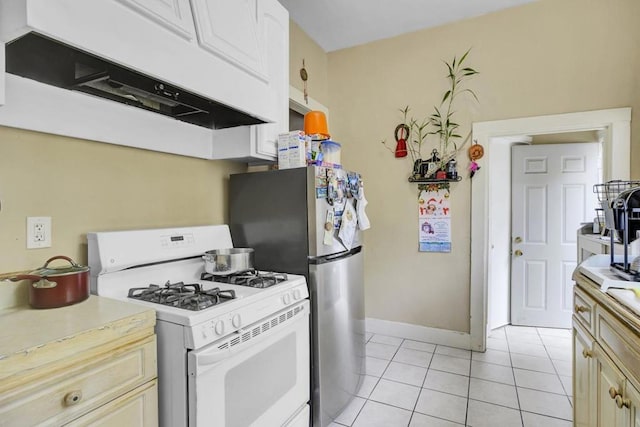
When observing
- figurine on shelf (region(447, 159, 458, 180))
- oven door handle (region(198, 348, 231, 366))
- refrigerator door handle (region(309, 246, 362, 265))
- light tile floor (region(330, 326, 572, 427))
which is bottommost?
light tile floor (region(330, 326, 572, 427))

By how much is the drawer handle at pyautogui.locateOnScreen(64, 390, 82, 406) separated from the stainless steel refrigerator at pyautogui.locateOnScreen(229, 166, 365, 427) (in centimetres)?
110

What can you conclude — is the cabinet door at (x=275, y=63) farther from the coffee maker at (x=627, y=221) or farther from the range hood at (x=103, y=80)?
the coffee maker at (x=627, y=221)

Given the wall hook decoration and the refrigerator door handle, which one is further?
the wall hook decoration

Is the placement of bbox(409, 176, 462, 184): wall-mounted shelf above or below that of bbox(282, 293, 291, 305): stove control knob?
above

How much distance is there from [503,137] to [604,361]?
206 cm

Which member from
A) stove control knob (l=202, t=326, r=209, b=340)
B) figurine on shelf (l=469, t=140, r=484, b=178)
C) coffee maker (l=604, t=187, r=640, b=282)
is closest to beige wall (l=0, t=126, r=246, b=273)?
stove control knob (l=202, t=326, r=209, b=340)

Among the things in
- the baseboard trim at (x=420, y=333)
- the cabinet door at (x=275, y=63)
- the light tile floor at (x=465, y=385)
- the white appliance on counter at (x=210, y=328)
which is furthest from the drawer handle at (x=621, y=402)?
the baseboard trim at (x=420, y=333)

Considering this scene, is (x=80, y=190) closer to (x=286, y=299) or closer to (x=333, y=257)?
(x=286, y=299)

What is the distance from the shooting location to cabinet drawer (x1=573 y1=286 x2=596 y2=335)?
1294mm

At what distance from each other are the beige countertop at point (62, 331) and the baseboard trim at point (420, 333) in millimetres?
2544

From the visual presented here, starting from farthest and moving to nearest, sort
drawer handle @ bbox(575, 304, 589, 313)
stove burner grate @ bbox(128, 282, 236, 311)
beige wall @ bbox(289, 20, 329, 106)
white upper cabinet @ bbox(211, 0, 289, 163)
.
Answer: beige wall @ bbox(289, 20, 329, 106) < white upper cabinet @ bbox(211, 0, 289, 163) < drawer handle @ bbox(575, 304, 589, 313) < stove burner grate @ bbox(128, 282, 236, 311)

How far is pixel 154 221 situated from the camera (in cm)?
177

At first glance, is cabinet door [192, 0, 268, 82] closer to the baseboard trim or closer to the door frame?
the door frame

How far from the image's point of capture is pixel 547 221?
3402 mm
